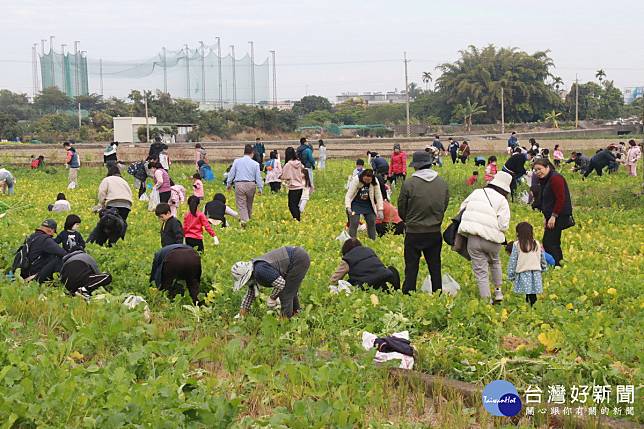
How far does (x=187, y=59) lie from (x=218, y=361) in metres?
123

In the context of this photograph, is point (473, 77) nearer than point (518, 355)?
No

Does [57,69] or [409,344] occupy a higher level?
[57,69]

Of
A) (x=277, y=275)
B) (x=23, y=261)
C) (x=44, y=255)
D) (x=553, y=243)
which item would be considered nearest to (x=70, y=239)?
(x=44, y=255)

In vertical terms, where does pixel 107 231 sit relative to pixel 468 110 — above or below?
below

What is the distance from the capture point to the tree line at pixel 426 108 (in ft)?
237

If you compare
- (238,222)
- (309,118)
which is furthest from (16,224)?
(309,118)

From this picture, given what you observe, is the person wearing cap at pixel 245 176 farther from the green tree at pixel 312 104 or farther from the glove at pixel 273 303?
the green tree at pixel 312 104

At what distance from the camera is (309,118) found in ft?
297

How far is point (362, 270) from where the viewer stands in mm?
9836

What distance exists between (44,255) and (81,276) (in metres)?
0.91

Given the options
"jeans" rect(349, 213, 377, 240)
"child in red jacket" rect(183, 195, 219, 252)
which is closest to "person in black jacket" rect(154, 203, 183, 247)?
"child in red jacket" rect(183, 195, 219, 252)

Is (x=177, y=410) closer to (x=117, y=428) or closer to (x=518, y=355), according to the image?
(x=117, y=428)

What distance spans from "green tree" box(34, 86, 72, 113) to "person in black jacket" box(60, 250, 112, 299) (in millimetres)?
95193

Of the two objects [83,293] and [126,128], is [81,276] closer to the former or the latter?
[83,293]
